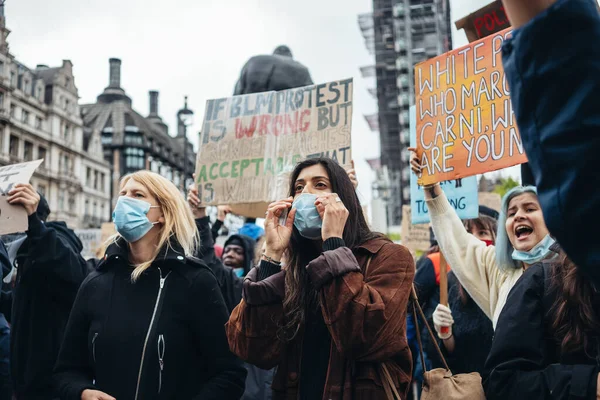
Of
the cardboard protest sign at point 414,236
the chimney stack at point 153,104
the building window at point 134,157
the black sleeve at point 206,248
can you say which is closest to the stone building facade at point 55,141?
the building window at point 134,157

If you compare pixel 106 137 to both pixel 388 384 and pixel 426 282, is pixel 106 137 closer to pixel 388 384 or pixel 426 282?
pixel 426 282

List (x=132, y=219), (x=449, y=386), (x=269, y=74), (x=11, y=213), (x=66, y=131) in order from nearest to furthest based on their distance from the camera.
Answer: (x=449, y=386) < (x=132, y=219) < (x=11, y=213) < (x=269, y=74) < (x=66, y=131)

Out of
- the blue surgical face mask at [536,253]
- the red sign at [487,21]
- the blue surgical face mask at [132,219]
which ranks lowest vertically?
the blue surgical face mask at [536,253]

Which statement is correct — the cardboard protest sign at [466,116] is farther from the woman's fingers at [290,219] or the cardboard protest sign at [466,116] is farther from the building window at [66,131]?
the building window at [66,131]

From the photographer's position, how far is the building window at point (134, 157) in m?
73.9

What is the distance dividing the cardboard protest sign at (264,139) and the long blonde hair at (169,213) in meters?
1.60

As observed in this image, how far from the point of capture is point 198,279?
10.3ft

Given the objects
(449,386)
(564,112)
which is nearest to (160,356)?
(449,386)

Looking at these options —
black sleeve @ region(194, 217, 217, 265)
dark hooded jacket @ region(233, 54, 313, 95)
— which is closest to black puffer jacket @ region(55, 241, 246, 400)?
black sleeve @ region(194, 217, 217, 265)

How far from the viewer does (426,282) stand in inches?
199

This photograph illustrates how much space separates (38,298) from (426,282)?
273 centimetres

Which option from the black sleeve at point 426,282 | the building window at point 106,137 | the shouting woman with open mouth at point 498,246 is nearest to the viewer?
the shouting woman with open mouth at point 498,246

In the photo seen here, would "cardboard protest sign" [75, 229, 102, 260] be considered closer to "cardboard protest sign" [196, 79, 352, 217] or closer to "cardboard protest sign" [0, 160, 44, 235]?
"cardboard protest sign" [196, 79, 352, 217]

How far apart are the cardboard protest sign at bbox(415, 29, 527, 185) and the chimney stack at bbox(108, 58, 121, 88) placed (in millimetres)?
80532
